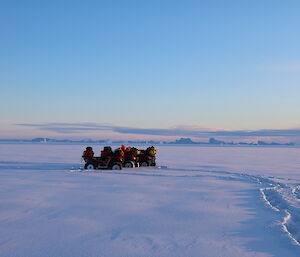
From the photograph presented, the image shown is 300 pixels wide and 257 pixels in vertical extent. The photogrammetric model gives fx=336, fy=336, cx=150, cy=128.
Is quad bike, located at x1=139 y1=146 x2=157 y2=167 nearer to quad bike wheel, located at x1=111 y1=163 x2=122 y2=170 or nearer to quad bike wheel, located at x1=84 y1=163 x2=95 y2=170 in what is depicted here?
quad bike wheel, located at x1=111 y1=163 x2=122 y2=170

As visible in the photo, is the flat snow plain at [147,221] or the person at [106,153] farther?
the person at [106,153]

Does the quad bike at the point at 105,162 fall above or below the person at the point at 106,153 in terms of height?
below

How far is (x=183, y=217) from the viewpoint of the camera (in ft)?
24.5

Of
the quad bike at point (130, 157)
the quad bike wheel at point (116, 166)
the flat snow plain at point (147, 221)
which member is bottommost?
the flat snow plain at point (147, 221)

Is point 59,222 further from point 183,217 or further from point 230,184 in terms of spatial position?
point 230,184

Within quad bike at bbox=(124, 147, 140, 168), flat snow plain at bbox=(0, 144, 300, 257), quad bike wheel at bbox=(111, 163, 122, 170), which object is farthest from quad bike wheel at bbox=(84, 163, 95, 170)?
flat snow plain at bbox=(0, 144, 300, 257)

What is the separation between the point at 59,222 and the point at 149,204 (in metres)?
2.73

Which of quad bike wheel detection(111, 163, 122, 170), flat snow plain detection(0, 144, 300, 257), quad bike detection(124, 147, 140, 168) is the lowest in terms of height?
flat snow plain detection(0, 144, 300, 257)

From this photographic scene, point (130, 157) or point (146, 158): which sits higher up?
point (130, 157)

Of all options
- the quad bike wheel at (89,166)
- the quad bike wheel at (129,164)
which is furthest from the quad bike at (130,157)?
the quad bike wheel at (89,166)

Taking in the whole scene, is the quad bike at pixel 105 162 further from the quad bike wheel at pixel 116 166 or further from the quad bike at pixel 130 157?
the quad bike at pixel 130 157

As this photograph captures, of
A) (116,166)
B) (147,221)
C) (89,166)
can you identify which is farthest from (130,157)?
(147,221)

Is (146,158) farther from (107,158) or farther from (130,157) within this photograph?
(107,158)

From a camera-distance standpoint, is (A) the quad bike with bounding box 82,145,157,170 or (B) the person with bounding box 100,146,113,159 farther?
(B) the person with bounding box 100,146,113,159
